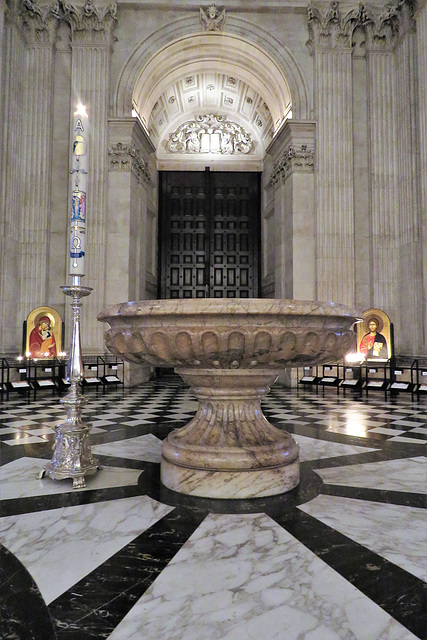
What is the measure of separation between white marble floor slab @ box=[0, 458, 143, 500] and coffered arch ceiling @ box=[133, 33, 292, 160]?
11211 millimetres

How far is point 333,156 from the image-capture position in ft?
36.8

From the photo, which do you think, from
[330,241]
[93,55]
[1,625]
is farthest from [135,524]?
[93,55]

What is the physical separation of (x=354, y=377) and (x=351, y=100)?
23.8 ft

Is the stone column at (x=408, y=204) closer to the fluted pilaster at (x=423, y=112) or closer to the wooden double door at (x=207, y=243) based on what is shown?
the fluted pilaster at (x=423, y=112)

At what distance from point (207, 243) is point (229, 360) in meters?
12.8

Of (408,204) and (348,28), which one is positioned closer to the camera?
(408,204)

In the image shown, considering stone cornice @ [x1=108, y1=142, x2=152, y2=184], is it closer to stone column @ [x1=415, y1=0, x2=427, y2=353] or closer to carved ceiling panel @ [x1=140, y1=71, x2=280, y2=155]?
carved ceiling panel @ [x1=140, y1=71, x2=280, y2=155]

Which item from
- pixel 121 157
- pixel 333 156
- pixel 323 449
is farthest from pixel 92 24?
pixel 323 449

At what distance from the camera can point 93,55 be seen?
440 inches

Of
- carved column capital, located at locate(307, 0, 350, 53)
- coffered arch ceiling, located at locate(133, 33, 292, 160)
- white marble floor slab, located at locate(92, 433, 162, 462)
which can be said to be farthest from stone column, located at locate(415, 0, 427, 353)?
white marble floor slab, located at locate(92, 433, 162, 462)

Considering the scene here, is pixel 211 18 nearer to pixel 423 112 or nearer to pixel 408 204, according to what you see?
pixel 423 112

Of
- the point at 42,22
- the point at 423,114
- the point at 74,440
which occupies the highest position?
the point at 42,22

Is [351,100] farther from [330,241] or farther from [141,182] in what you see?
[141,182]

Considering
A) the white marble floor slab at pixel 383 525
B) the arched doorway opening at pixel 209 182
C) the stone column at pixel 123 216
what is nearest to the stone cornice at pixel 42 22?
the stone column at pixel 123 216
